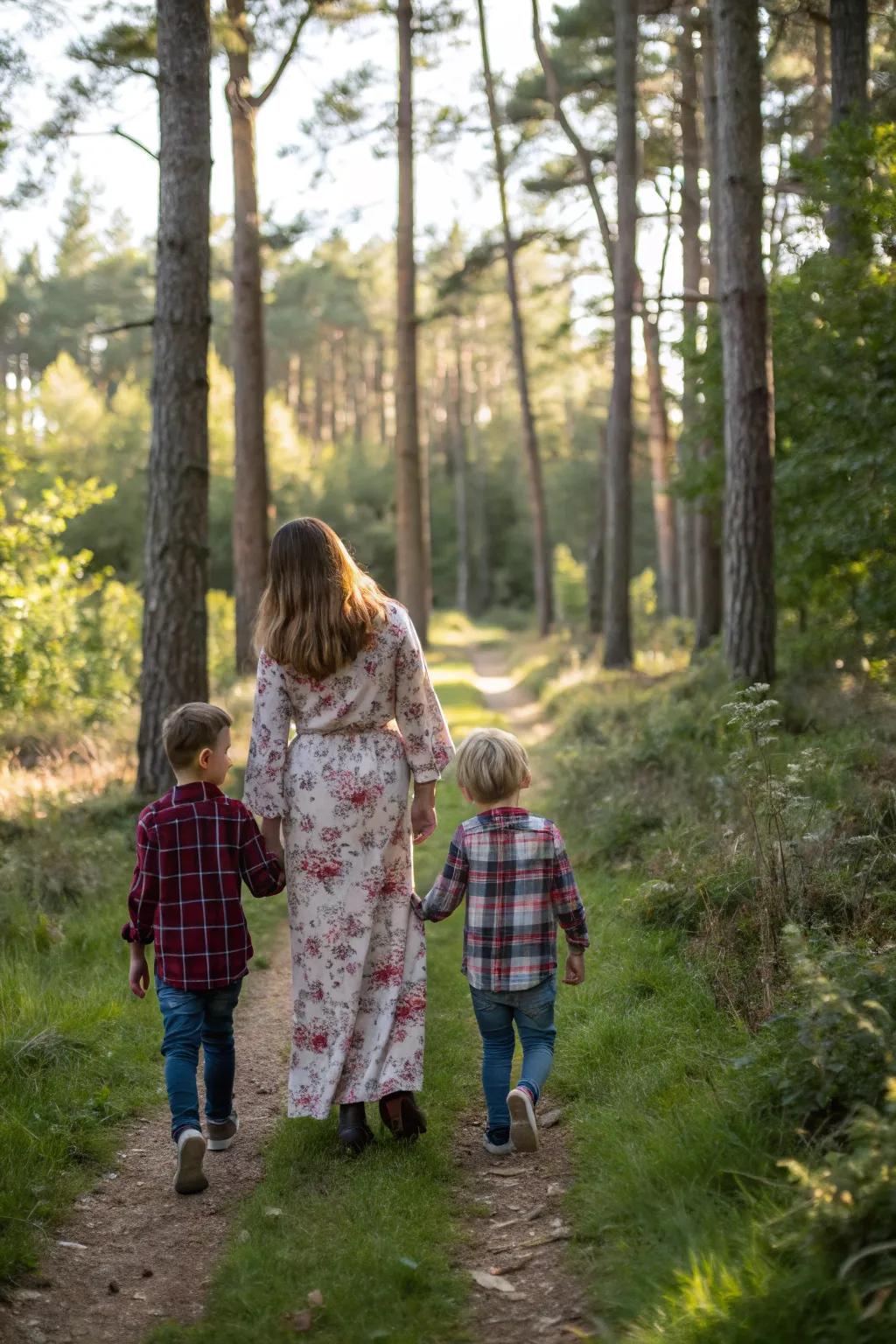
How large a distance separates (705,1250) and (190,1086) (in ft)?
6.21

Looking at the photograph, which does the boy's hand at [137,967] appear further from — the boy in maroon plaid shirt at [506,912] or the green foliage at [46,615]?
the green foliage at [46,615]

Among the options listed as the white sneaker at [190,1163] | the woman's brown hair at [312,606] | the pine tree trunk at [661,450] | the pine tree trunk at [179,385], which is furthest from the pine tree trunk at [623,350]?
the white sneaker at [190,1163]

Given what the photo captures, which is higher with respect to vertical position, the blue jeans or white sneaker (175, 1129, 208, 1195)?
the blue jeans

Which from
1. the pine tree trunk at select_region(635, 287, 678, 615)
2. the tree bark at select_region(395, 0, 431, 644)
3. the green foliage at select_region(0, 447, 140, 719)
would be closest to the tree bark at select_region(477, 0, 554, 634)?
the pine tree trunk at select_region(635, 287, 678, 615)

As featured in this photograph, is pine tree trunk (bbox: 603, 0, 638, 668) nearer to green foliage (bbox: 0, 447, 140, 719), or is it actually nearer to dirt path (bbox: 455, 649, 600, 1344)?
green foliage (bbox: 0, 447, 140, 719)

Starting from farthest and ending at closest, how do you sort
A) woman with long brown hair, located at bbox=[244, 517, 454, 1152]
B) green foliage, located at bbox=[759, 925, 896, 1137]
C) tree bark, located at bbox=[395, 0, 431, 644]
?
tree bark, located at bbox=[395, 0, 431, 644]
woman with long brown hair, located at bbox=[244, 517, 454, 1152]
green foliage, located at bbox=[759, 925, 896, 1137]

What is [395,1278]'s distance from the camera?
3.41m

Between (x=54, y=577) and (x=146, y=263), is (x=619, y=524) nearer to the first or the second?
(x=54, y=577)

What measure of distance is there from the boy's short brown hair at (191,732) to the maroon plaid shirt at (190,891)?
113mm

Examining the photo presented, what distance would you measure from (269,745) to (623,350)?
14704 mm

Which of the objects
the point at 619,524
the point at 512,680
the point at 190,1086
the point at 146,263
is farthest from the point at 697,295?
the point at 146,263

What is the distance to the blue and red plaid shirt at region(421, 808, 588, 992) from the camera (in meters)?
4.31

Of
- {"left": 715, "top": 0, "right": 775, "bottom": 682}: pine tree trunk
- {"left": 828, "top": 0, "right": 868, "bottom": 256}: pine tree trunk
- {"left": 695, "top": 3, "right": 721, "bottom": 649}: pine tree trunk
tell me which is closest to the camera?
{"left": 715, "top": 0, "right": 775, "bottom": 682}: pine tree trunk

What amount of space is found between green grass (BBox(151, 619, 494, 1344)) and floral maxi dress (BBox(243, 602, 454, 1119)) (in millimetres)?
248
